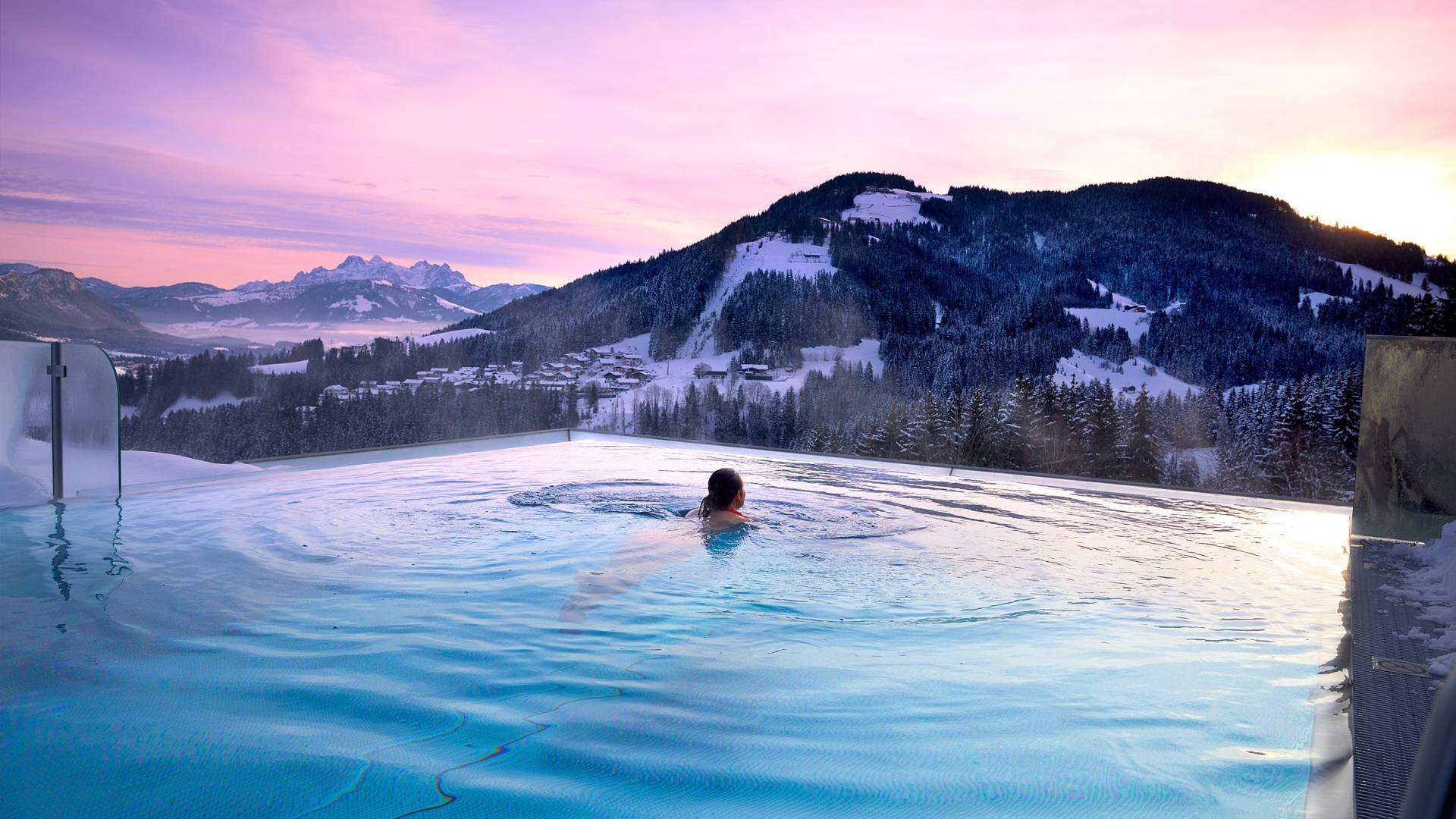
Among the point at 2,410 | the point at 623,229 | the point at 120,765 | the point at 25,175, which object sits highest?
the point at 25,175

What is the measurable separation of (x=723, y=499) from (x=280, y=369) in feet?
93.3

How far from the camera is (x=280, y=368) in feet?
91.6

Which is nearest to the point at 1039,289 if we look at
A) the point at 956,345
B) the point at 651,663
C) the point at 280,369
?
the point at 956,345

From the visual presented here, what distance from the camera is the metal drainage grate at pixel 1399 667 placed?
1.98m

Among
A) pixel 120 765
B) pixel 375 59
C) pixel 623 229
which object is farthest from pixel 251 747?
pixel 623 229

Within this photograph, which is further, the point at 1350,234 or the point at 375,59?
the point at 1350,234

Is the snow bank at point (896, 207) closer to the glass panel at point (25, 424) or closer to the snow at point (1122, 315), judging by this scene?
the snow at point (1122, 315)

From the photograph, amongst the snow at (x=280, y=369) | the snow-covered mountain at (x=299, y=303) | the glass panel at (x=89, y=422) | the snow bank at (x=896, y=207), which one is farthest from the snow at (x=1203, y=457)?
the snow-covered mountain at (x=299, y=303)

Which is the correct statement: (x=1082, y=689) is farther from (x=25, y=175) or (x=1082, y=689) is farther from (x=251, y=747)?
(x=25, y=175)

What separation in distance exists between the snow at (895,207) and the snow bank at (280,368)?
3111 centimetres

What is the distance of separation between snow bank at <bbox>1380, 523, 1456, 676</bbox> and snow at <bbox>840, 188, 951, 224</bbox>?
142 ft

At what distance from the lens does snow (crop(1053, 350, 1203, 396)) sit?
31.2 m

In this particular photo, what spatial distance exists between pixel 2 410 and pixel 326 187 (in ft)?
56.8

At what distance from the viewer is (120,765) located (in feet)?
5.62
